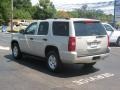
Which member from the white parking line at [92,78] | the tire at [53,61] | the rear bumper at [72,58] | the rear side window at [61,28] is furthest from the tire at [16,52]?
the white parking line at [92,78]

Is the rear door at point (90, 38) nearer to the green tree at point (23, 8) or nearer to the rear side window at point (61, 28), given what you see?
the rear side window at point (61, 28)

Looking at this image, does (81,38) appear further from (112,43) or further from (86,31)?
(112,43)

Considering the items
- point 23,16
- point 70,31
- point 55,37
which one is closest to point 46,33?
point 55,37

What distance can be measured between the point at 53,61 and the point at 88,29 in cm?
162

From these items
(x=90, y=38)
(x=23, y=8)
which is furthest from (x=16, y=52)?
(x=23, y=8)

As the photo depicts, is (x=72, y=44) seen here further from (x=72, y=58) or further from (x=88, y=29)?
(x=88, y=29)

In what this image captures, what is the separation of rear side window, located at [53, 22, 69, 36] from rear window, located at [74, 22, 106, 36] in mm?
304

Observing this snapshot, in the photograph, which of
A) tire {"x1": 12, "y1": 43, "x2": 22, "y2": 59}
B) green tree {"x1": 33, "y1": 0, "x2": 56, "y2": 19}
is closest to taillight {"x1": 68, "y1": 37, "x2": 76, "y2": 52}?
tire {"x1": 12, "y1": 43, "x2": 22, "y2": 59}

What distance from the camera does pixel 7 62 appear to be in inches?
475

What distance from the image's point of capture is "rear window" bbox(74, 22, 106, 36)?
9656 millimetres

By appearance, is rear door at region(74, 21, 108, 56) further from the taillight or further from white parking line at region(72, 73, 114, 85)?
white parking line at region(72, 73, 114, 85)

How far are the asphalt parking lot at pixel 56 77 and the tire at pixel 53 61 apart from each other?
21 cm

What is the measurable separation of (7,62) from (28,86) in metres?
4.07

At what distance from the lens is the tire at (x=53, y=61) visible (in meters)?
9.99
